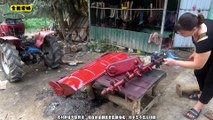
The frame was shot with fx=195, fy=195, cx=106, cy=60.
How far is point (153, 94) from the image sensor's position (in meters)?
3.22

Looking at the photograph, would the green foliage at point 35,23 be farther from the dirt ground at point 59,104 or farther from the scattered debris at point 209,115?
the scattered debris at point 209,115

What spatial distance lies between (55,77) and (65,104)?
1.25m

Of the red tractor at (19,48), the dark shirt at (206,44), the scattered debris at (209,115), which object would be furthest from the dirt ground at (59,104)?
the dark shirt at (206,44)

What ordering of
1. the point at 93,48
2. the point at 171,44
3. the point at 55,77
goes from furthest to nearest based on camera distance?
the point at 93,48
the point at 171,44
the point at 55,77

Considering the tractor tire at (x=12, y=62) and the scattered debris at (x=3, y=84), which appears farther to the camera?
the scattered debris at (x=3, y=84)

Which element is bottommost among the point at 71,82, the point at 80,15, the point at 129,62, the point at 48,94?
the point at 48,94

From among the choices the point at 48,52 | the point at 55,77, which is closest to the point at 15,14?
the point at 48,52

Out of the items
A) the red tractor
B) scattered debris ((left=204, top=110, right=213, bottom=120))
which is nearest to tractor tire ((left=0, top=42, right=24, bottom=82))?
the red tractor

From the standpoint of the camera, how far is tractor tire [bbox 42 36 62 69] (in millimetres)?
4500

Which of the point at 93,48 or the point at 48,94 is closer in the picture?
the point at 48,94

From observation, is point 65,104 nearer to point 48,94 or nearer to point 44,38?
point 48,94

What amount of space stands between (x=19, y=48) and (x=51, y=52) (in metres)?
0.68

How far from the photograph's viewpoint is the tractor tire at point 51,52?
14.8 feet

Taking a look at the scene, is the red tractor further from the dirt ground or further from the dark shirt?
the dark shirt
